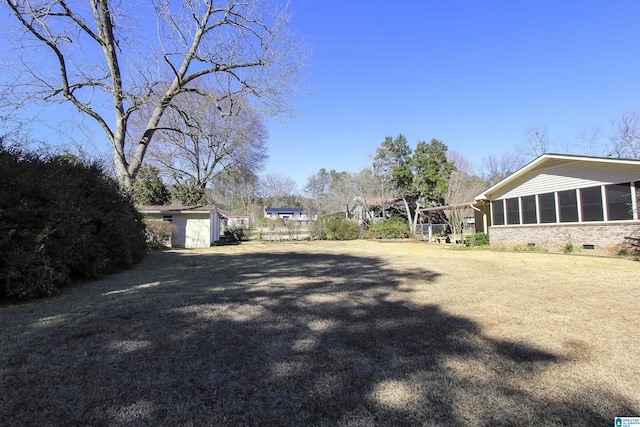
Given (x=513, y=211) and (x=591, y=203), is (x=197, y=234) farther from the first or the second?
(x=591, y=203)

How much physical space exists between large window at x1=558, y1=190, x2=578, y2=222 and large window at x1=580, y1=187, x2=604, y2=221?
0.29m

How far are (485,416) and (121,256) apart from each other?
9796 millimetres

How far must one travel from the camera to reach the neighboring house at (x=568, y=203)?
12.1m

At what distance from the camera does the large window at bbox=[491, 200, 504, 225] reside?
17562 mm

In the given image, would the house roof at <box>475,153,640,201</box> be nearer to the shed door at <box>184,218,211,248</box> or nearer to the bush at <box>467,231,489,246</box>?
the bush at <box>467,231,489,246</box>

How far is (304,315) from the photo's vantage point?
448 cm

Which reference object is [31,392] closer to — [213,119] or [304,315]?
[304,315]

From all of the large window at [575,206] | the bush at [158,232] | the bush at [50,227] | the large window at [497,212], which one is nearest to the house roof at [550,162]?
the large window at [497,212]

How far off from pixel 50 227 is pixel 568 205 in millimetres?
17717

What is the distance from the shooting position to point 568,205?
14.1 m

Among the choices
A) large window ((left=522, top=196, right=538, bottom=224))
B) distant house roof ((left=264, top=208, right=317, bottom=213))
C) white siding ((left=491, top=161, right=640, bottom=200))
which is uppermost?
distant house roof ((left=264, top=208, right=317, bottom=213))

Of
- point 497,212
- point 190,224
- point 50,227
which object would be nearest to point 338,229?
point 190,224

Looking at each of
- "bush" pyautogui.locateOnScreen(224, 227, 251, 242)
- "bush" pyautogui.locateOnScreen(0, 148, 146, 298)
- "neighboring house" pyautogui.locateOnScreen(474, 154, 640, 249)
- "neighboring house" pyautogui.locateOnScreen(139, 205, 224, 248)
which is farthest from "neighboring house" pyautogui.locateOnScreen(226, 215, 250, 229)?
"bush" pyautogui.locateOnScreen(0, 148, 146, 298)

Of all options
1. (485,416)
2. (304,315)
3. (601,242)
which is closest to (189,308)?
(304,315)
